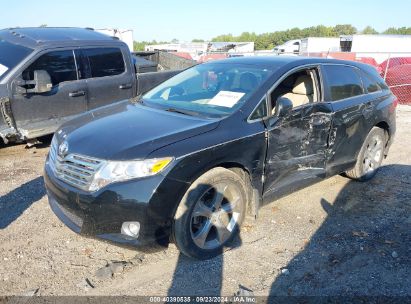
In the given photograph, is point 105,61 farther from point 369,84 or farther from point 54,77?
point 369,84

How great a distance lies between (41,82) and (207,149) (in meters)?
3.60

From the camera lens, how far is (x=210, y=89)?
4008 mm

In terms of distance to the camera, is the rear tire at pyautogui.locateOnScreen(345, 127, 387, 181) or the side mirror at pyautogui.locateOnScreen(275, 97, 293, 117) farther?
the rear tire at pyautogui.locateOnScreen(345, 127, 387, 181)

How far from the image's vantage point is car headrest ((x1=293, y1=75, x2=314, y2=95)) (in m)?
4.32

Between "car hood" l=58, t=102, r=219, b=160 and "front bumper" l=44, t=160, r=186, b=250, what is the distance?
256 mm

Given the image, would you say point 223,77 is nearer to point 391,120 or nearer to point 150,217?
point 150,217

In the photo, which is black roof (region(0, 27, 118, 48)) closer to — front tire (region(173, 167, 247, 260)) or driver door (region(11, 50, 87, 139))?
driver door (region(11, 50, 87, 139))

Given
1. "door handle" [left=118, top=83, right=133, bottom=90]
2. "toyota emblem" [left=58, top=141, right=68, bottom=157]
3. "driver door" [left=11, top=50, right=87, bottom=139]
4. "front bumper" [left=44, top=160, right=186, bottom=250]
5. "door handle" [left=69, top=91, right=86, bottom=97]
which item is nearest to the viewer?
"front bumper" [left=44, top=160, right=186, bottom=250]

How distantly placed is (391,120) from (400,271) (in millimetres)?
2779

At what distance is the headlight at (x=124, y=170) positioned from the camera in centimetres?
278

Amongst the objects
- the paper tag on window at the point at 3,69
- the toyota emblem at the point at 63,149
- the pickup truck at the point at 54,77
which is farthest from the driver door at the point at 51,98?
the toyota emblem at the point at 63,149

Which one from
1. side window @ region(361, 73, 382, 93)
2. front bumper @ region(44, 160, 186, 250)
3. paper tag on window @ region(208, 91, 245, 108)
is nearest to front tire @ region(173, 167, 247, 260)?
front bumper @ region(44, 160, 186, 250)

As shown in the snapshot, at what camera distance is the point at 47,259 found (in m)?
3.27

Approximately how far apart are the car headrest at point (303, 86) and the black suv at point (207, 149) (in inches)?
0.5
